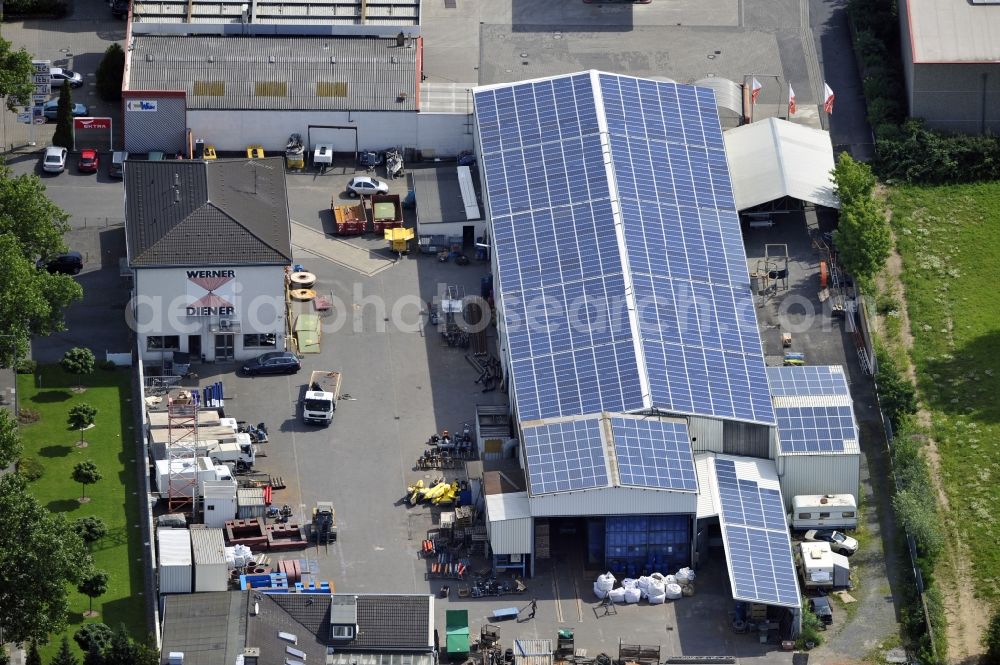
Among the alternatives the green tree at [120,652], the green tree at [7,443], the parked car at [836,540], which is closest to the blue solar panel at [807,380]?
the parked car at [836,540]

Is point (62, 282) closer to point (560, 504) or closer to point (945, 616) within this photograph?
point (560, 504)

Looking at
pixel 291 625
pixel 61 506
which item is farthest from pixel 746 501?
pixel 61 506

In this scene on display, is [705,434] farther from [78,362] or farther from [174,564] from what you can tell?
[78,362]

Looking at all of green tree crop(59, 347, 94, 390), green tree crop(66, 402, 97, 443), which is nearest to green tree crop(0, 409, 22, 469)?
green tree crop(66, 402, 97, 443)

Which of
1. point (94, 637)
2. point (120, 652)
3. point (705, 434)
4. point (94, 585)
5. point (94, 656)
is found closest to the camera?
point (120, 652)

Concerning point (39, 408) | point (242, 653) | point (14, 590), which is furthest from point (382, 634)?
point (39, 408)
